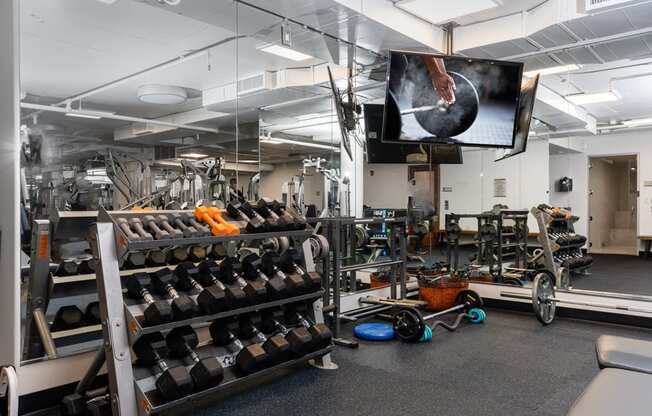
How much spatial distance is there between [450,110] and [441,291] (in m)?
2.08

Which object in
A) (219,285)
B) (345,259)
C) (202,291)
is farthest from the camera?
(345,259)

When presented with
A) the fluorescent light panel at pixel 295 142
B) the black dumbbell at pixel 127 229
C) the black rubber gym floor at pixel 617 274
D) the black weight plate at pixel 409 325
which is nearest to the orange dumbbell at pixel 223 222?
the black dumbbell at pixel 127 229

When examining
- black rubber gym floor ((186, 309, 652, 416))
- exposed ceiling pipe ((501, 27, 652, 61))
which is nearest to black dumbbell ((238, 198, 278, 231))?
black rubber gym floor ((186, 309, 652, 416))

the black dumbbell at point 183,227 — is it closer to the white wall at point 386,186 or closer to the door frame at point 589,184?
the white wall at point 386,186

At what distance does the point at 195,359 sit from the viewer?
2.73 m

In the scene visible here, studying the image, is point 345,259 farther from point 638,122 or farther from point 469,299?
point 638,122

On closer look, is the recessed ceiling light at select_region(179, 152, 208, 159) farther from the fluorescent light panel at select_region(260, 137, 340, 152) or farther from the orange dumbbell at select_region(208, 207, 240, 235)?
the orange dumbbell at select_region(208, 207, 240, 235)

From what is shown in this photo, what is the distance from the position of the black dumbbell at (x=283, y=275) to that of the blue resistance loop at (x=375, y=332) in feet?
4.09

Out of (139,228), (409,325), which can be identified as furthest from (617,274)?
(139,228)

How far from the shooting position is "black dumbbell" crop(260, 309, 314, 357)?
3061 millimetres

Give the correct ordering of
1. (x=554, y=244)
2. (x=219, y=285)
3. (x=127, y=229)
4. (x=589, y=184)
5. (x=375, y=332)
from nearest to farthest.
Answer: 1. (x=127, y=229)
2. (x=219, y=285)
3. (x=375, y=332)
4. (x=554, y=244)
5. (x=589, y=184)

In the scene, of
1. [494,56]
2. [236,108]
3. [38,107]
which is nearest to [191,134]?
[236,108]

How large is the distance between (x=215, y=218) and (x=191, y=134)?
1350 mm

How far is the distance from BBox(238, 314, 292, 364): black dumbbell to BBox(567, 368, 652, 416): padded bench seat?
1.84 m
